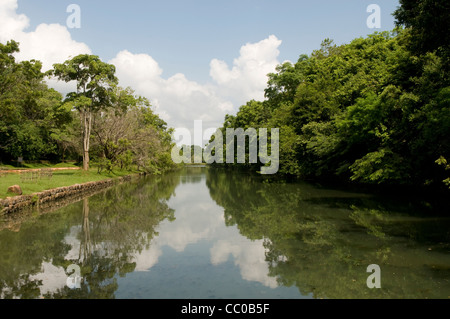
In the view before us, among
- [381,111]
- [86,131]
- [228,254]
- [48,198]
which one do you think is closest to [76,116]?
[86,131]

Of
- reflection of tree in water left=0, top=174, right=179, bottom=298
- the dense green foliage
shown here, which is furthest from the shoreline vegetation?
reflection of tree in water left=0, top=174, right=179, bottom=298

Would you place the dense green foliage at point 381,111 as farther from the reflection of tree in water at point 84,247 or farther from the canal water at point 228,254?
the reflection of tree in water at point 84,247

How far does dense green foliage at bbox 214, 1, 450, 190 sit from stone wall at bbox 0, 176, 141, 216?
1995 centimetres

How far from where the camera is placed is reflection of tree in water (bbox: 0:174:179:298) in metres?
7.20

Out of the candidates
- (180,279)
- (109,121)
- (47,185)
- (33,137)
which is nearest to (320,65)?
(109,121)

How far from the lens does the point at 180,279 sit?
25.1 feet

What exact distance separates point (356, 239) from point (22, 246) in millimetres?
10494

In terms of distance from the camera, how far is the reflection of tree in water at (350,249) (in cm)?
709

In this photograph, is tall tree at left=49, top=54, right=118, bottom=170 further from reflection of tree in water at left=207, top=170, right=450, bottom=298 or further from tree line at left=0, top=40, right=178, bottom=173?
reflection of tree in water at left=207, top=170, right=450, bottom=298

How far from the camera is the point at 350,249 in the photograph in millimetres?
9984

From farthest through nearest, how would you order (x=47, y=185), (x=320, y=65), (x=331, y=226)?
(x=320, y=65), (x=47, y=185), (x=331, y=226)

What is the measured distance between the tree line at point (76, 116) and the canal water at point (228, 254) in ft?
56.4

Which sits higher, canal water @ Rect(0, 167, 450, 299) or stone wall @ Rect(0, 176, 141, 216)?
stone wall @ Rect(0, 176, 141, 216)
